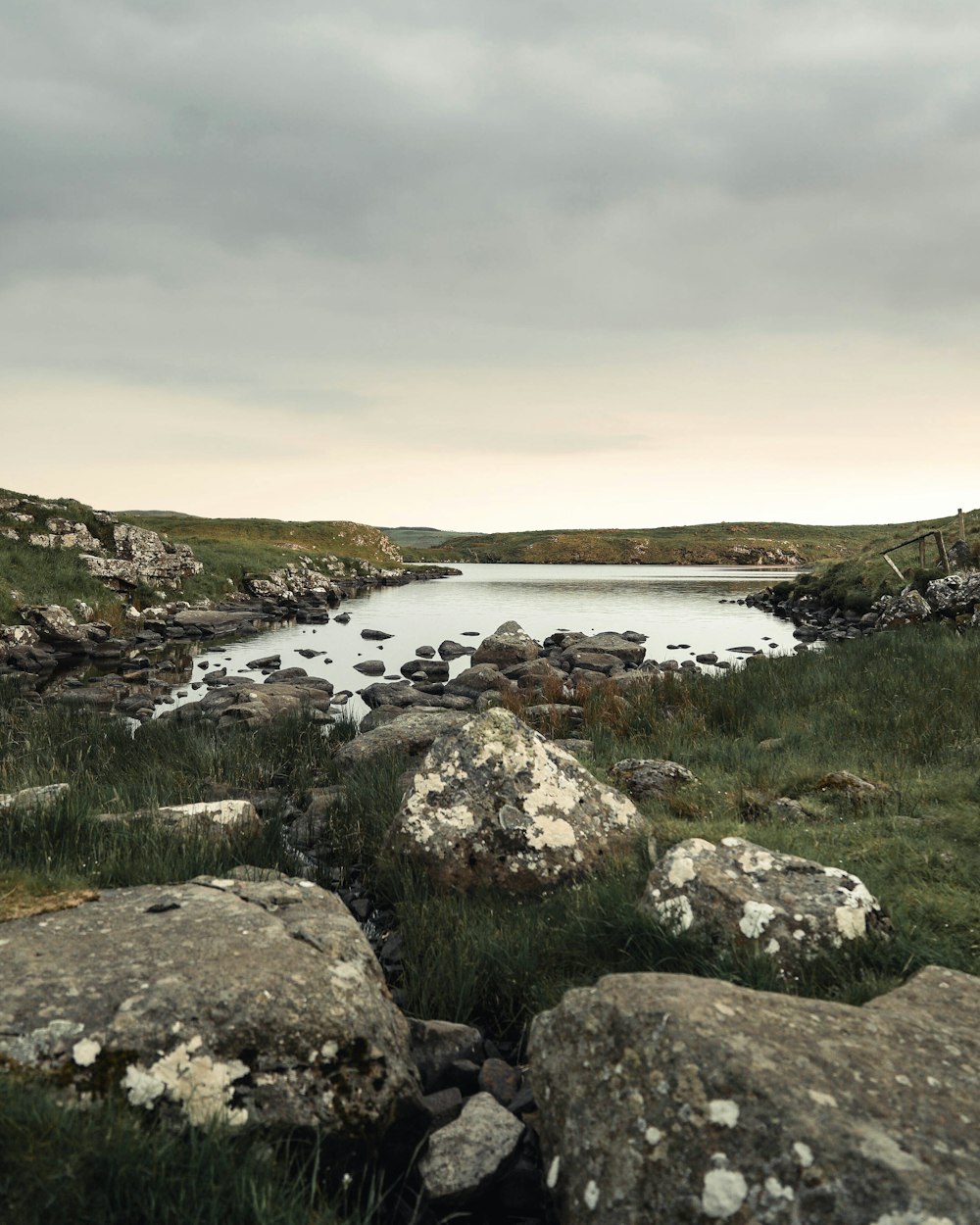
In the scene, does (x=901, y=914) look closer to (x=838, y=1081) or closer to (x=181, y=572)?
(x=838, y=1081)

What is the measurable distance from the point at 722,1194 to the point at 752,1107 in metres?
0.27

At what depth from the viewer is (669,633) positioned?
3591 cm

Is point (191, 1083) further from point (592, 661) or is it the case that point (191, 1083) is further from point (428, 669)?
point (592, 661)

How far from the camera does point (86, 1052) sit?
307cm

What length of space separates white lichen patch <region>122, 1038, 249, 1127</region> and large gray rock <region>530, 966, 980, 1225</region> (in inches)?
51.2

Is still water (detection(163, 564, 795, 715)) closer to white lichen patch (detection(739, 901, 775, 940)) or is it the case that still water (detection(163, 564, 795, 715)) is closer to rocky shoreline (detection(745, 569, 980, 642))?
rocky shoreline (detection(745, 569, 980, 642))

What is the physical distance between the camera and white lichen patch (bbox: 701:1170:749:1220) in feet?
7.75

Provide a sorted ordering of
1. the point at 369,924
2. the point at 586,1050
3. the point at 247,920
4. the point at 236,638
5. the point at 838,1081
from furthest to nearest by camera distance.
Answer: the point at 236,638 → the point at 369,924 → the point at 247,920 → the point at 586,1050 → the point at 838,1081

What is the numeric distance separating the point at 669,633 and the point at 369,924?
31097 millimetres

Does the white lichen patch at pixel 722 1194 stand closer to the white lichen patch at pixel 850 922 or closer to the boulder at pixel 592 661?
the white lichen patch at pixel 850 922

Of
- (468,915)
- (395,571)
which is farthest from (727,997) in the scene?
(395,571)

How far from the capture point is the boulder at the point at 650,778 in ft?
26.9

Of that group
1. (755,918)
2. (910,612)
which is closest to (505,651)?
(910,612)

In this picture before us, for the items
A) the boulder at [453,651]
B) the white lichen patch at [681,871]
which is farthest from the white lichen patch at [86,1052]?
the boulder at [453,651]
